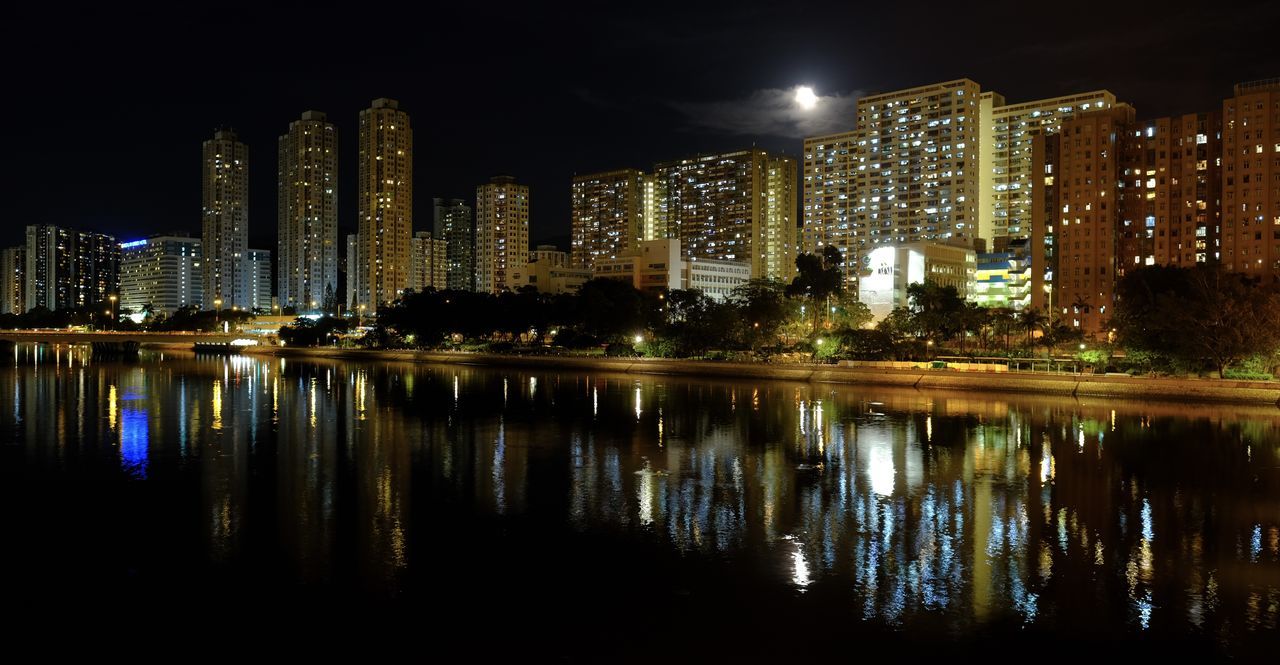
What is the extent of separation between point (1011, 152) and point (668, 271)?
184 feet

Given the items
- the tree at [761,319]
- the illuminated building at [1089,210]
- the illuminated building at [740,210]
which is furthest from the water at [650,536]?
the illuminated building at [740,210]

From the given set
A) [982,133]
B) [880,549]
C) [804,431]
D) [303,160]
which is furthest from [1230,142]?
[303,160]

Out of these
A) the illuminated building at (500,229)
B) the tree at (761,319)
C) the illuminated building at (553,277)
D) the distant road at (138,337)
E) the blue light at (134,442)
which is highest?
the illuminated building at (500,229)

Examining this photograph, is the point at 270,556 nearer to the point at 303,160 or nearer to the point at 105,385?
the point at 105,385

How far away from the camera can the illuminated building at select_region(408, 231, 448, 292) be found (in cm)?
18100

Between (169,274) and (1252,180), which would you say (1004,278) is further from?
(169,274)

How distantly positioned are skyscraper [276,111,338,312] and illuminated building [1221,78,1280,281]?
140357 mm

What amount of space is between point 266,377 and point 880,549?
46.5 m

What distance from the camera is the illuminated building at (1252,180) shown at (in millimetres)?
78625

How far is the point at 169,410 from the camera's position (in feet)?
105

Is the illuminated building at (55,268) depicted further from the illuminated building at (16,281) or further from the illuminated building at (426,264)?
the illuminated building at (426,264)

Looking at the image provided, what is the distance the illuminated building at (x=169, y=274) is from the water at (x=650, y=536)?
158m

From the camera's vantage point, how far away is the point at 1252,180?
262ft

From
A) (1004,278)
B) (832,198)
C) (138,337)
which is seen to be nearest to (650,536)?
(1004,278)
